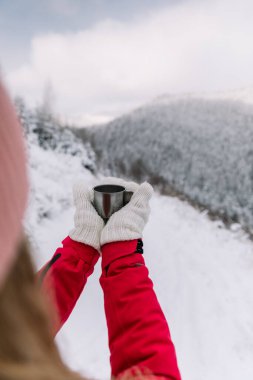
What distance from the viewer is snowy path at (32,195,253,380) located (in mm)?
3809

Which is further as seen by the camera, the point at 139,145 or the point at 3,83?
the point at 139,145

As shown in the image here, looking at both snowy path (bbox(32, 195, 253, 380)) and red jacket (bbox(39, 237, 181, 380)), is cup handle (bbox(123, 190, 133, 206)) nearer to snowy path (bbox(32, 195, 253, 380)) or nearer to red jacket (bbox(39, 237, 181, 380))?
red jacket (bbox(39, 237, 181, 380))

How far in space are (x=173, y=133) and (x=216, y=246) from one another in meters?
15.3

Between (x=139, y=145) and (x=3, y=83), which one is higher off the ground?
(x=3, y=83)

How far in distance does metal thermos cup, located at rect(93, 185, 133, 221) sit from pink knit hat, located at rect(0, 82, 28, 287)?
1.19 metres

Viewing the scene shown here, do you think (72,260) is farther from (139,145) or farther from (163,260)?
(139,145)

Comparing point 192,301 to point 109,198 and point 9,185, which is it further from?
point 9,185

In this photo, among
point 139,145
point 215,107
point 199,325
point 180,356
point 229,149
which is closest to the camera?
point 180,356

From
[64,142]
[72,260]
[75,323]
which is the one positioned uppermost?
[72,260]

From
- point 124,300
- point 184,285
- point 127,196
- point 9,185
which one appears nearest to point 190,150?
point 184,285

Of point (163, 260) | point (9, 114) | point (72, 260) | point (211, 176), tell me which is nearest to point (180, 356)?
point (163, 260)

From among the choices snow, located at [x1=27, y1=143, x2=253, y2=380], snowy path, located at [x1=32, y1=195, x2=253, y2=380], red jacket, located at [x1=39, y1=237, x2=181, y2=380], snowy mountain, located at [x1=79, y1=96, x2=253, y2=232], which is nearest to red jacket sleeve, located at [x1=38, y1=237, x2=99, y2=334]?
red jacket, located at [x1=39, y1=237, x2=181, y2=380]

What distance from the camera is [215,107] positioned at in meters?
26.1

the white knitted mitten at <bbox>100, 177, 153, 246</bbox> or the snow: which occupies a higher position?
the white knitted mitten at <bbox>100, 177, 153, 246</bbox>
